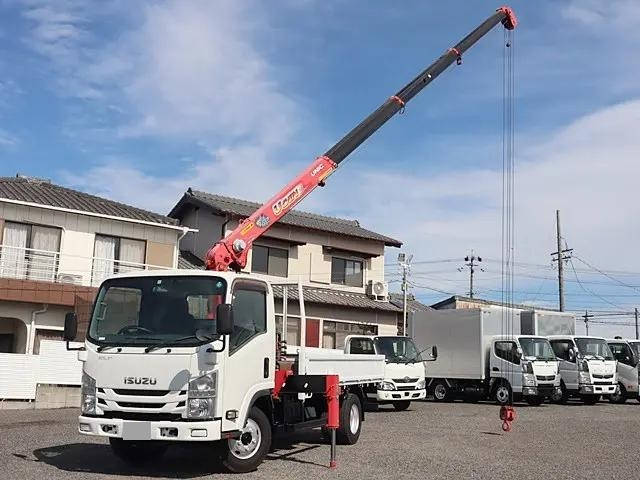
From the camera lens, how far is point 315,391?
32.6 ft

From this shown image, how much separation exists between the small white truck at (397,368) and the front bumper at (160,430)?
11.2 m

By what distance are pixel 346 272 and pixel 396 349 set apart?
39.9 feet

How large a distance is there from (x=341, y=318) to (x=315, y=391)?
1994 centimetres

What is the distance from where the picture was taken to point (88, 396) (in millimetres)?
8430

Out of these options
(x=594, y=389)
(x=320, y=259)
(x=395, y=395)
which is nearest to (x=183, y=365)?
(x=395, y=395)

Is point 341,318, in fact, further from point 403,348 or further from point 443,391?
point 403,348

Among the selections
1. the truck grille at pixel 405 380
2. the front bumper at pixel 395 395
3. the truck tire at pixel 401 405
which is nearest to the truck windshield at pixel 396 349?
the truck grille at pixel 405 380

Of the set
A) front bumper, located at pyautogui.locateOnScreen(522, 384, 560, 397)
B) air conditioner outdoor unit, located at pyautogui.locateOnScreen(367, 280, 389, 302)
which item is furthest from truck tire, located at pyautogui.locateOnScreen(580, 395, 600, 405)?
air conditioner outdoor unit, located at pyautogui.locateOnScreen(367, 280, 389, 302)

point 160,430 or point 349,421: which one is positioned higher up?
point 160,430

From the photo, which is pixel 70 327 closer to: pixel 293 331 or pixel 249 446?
pixel 249 446

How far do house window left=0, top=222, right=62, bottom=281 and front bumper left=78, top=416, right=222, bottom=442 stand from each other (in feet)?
50.2

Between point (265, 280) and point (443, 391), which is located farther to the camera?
point (443, 391)

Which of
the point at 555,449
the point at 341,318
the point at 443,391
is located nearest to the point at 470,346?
the point at 443,391

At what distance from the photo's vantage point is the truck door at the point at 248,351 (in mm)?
8258
